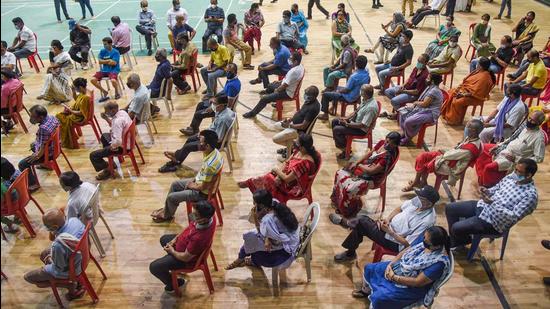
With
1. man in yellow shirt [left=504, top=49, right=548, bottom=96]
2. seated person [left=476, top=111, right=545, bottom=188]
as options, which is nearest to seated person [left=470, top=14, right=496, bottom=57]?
man in yellow shirt [left=504, top=49, right=548, bottom=96]

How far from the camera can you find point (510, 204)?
4.32m

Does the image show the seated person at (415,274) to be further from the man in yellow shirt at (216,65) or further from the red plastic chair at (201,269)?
the man in yellow shirt at (216,65)

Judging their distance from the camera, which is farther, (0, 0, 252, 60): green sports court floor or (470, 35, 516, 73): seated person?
(0, 0, 252, 60): green sports court floor

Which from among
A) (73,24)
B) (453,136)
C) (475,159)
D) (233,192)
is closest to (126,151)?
(233,192)

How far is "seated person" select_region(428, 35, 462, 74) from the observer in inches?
321

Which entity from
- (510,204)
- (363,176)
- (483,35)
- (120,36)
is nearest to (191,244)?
(363,176)

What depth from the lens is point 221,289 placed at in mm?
4574

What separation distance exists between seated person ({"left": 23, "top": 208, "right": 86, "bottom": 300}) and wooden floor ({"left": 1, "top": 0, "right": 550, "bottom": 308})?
31 centimetres

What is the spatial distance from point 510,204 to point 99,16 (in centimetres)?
1426

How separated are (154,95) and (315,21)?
763 centimetres

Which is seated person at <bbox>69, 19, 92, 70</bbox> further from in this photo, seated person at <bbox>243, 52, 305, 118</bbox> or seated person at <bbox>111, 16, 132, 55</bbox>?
seated person at <bbox>243, 52, 305, 118</bbox>

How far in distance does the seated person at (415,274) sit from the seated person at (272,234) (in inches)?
31.6

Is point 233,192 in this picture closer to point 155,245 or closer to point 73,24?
point 155,245

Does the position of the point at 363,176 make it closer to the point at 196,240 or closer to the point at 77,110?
the point at 196,240
